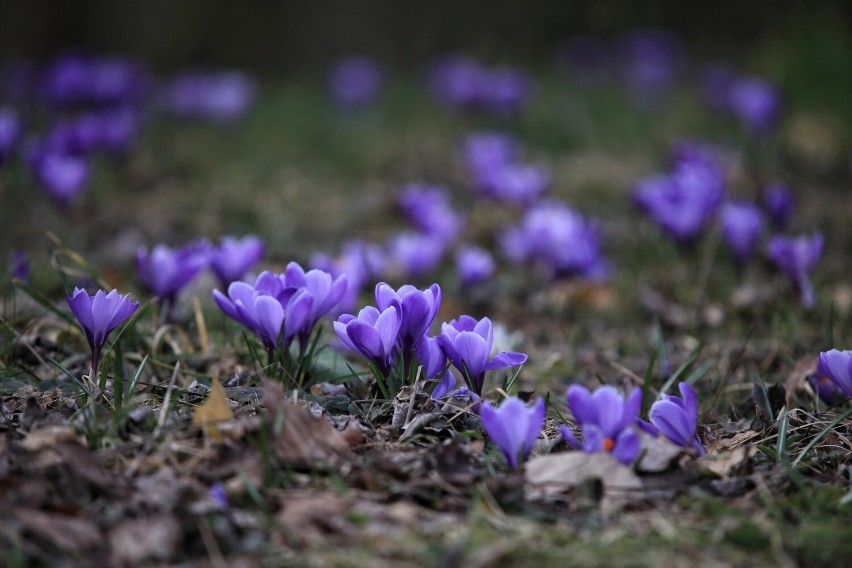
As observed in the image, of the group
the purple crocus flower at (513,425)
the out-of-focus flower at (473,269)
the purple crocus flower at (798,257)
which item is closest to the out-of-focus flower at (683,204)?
the purple crocus flower at (798,257)

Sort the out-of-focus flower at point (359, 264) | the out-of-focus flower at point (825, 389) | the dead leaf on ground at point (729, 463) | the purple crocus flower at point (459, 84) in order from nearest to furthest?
the dead leaf on ground at point (729, 463)
the out-of-focus flower at point (825, 389)
the out-of-focus flower at point (359, 264)
the purple crocus flower at point (459, 84)

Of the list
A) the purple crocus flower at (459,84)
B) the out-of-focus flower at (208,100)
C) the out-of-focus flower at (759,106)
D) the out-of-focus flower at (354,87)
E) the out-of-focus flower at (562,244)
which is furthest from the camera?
the out-of-focus flower at (354,87)

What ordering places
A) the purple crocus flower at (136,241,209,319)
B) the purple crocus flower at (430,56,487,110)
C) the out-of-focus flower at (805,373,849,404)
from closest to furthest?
the out-of-focus flower at (805,373,849,404)
the purple crocus flower at (136,241,209,319)
the purple crocus flower at (430,56,487,110)

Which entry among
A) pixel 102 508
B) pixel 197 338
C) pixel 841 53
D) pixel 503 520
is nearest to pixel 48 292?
pixel 197 338

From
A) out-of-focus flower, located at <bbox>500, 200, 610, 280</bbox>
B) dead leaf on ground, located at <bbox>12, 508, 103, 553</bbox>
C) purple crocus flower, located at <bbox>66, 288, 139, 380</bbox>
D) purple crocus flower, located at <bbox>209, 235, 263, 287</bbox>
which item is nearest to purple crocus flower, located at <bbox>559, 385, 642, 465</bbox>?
dead leaf on ground, located at <bbox>12, 508, 103, 553</bbox>

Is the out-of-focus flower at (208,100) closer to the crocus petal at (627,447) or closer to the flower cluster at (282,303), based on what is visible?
the flower cluster at (282,303)

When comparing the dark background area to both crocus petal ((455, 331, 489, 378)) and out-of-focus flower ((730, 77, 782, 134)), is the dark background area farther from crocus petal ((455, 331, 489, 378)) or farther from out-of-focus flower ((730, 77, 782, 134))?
crocus petal ((455, 331, 489, 378))

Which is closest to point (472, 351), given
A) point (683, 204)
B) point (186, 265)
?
point (186, 265)
